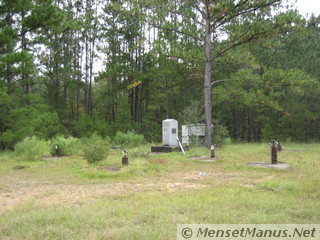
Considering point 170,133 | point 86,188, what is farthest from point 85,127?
point 86,188

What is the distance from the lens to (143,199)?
5.50 metres

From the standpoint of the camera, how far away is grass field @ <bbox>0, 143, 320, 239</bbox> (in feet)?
13.2

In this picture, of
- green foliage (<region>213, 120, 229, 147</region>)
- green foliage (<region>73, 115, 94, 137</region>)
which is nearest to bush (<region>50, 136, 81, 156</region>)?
green foliage (<region>213, 120, 229, 147</region>)

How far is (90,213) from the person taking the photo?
4.56 m

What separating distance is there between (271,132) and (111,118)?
13.6 metres

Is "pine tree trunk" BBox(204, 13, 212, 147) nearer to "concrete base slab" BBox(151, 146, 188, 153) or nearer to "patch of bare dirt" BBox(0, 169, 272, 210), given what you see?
"concrete base slab" BBox(151, 146, 188, 153)

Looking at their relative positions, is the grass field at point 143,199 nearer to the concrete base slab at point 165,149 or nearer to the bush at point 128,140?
the concrete base slab at point 165,149

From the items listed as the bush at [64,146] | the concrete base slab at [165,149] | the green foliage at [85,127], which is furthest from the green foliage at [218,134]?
the green foliage at [85,127]

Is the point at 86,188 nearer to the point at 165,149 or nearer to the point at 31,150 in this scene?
the point at 31,150

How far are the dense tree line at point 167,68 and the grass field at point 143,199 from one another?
6552mm

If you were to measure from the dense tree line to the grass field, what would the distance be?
6.55m

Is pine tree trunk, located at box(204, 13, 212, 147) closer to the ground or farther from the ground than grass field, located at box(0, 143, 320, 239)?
farther from the ground

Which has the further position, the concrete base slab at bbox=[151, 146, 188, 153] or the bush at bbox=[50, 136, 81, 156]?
the concrete base slab at bbox=[151, 146, 188, 153]

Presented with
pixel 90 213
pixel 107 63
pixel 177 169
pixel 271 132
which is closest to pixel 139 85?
pixel 107 63
